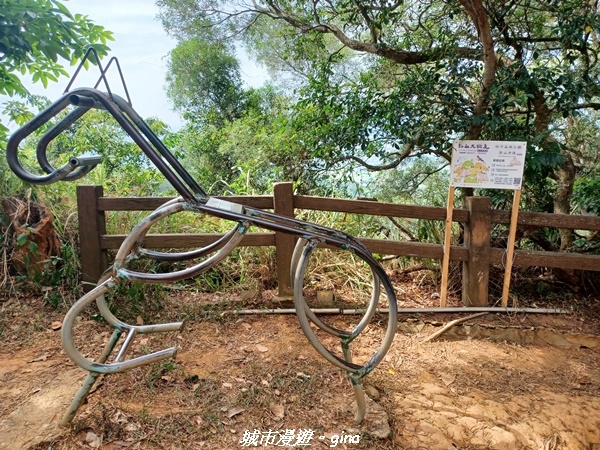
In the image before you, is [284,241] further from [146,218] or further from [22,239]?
[22,239]

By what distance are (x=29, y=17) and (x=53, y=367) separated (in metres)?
2.16

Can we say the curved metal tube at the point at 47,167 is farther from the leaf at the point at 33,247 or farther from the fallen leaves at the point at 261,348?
the leaf at the point at 33,247

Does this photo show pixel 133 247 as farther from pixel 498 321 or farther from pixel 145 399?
pixel 498 321

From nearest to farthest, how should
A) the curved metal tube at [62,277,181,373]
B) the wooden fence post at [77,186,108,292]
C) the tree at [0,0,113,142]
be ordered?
the curved metal tube at [62,277,181,373], the tree at [0,0,113,142], the wooden fence post at [77,186,108,292]

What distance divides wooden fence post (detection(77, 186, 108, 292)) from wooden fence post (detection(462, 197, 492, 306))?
299 centimetres

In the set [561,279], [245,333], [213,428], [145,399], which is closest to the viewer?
[213,428]

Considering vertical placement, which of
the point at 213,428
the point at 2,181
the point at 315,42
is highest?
the point at 315,42

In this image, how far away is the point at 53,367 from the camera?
2.36 m

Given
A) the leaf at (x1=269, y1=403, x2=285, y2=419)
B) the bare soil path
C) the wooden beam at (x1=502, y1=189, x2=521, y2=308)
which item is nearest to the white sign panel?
the wooden beam at (x1=502, y1=189, x2=521, y2=308)

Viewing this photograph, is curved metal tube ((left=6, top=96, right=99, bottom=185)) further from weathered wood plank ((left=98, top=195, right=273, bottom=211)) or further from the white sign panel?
the white sign panel

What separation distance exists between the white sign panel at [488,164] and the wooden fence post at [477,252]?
6.5 inches

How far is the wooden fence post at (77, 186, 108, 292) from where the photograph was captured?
3.02 m

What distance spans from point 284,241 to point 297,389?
1.21 meters

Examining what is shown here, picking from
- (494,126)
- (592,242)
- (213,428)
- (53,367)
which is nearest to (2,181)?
(53,367)
